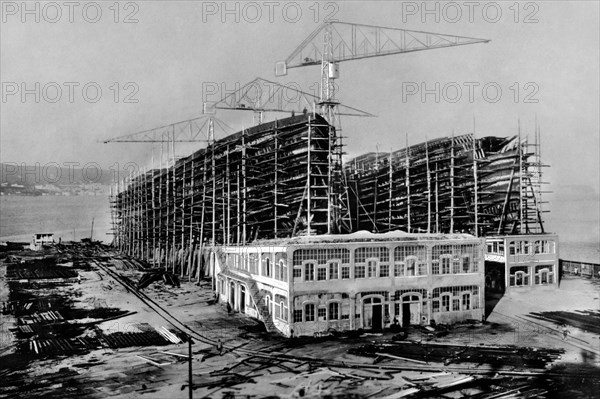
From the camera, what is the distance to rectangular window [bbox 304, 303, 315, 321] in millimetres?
35312

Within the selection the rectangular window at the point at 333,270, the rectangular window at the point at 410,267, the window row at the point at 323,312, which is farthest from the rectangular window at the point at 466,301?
the rectangular window at the point at 333,270

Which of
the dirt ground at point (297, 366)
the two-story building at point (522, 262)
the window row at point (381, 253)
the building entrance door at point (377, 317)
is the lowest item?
the dirt ground at point (297, 366)

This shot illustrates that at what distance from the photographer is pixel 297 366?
29172 mm

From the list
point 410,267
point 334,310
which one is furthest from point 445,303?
point 334,310

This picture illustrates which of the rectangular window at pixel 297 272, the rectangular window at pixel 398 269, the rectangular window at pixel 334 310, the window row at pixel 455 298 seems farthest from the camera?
the window row at pixel 455 298

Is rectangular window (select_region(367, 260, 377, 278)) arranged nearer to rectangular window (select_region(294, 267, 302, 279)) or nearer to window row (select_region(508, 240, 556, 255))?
rectangular window (select_region(294, 267, 302, 279))

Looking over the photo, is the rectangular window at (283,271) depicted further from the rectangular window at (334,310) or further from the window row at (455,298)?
the window row at (455,298)

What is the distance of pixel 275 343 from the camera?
34062 millimetres

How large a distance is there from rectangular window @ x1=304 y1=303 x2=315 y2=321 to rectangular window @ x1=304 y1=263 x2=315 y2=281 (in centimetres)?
160

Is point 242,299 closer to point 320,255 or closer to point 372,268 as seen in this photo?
point 320,255

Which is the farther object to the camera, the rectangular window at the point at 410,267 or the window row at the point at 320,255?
the rectangular window at the point at 410,267

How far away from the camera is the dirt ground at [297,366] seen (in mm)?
25562

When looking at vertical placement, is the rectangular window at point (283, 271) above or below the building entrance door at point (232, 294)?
above

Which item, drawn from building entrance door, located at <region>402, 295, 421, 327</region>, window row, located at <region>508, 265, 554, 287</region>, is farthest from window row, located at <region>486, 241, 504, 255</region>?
building entrance door, located at <region>402, 295, 421, 327</region>
